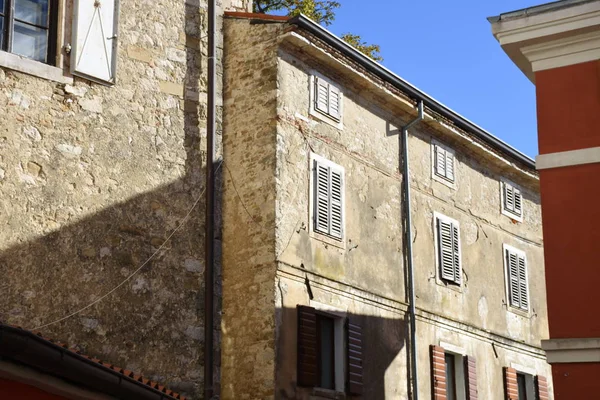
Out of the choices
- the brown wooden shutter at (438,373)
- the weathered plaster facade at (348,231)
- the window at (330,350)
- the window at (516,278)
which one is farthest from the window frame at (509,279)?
the window at (330,350)

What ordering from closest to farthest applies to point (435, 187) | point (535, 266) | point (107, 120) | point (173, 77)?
point (107, 120)
point (173, 77)
point (435, 187)
point (535, 266)

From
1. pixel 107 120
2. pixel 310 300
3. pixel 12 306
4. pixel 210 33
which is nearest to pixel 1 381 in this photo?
pixel 12 306

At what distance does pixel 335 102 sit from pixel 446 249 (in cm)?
377

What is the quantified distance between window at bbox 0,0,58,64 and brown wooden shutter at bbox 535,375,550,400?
11.7 metres

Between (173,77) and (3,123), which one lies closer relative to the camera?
(3,123)

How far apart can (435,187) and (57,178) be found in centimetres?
781

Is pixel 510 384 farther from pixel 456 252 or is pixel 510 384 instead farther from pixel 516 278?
pixel 456 252

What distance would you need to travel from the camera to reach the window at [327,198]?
15477 millimetres

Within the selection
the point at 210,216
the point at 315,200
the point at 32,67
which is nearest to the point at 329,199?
the point at 315,200

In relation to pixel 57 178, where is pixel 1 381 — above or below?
below

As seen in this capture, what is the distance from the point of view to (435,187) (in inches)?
734

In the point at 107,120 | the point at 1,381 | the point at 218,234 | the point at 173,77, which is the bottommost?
the point at 1,381

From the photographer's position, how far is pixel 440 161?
62.0 feet

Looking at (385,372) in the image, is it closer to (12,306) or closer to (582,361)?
(582,361)
